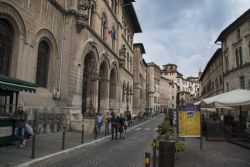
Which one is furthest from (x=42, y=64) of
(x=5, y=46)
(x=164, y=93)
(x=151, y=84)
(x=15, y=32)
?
(x=164, y=93)

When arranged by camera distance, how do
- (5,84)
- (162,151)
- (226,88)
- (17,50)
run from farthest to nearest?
(226,88)
(17,50)
(5,84)
(162,151)

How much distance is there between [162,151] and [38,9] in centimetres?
1176

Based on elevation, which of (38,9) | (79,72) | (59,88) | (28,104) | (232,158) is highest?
(38,9)

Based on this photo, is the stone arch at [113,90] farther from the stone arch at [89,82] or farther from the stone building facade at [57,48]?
the stone arch at [89,82]

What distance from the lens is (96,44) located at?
2359 centimetres

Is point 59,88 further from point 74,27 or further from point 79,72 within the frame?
point 74,27

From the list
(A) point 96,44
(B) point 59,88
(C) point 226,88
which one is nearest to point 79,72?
(B) point 59,88

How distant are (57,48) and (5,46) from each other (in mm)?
4765

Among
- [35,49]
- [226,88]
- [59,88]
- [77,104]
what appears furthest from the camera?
[226,88]

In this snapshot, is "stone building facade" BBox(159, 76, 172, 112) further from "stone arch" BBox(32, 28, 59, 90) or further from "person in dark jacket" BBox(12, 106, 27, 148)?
"person in dark jacket" BBox(12, 106, 27, 148)

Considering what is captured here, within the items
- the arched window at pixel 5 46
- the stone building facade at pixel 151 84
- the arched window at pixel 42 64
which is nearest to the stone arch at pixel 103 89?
the arched window at pixel 42 64

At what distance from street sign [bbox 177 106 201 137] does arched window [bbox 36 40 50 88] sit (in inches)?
369

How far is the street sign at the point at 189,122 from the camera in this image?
38.0 feet

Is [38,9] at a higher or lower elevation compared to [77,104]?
higher
